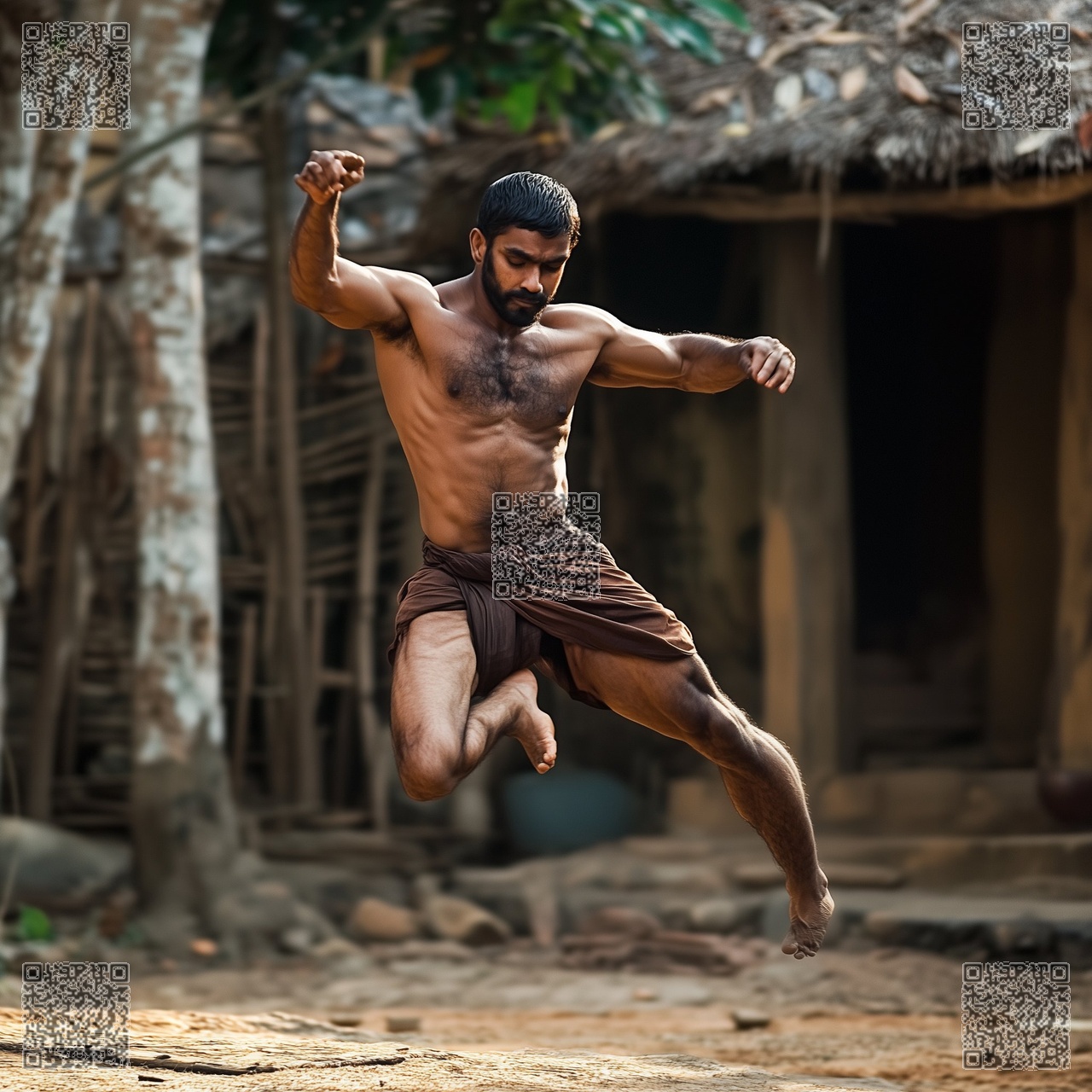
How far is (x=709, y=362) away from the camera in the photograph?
15.2 feet

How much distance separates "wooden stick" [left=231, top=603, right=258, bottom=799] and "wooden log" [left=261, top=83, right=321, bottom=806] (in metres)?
0.21

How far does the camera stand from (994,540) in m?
9.76

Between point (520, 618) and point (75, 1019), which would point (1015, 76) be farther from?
point (75, 1019)

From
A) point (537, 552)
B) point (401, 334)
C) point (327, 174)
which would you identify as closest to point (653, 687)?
point (537, 552)

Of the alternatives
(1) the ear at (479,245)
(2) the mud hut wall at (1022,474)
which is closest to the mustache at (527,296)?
(1) the ear at (479,245)

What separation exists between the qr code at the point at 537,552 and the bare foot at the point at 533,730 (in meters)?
0.25

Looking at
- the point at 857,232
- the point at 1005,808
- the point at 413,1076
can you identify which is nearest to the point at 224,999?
the point at 413,1076

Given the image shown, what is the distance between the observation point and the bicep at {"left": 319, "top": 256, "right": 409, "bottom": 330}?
4.21 meters

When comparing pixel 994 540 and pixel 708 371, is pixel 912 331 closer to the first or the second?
pixel 994 540

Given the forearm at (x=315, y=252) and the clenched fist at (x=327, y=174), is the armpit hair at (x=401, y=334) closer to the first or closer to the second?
the forearm at (x=315, y=252)

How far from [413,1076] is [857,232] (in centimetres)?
699

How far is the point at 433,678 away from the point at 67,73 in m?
4.00

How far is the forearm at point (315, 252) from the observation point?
4051mm

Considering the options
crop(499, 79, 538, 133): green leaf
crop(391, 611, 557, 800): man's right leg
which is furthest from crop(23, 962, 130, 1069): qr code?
crop(499, 79, 538, 133): green leaf
